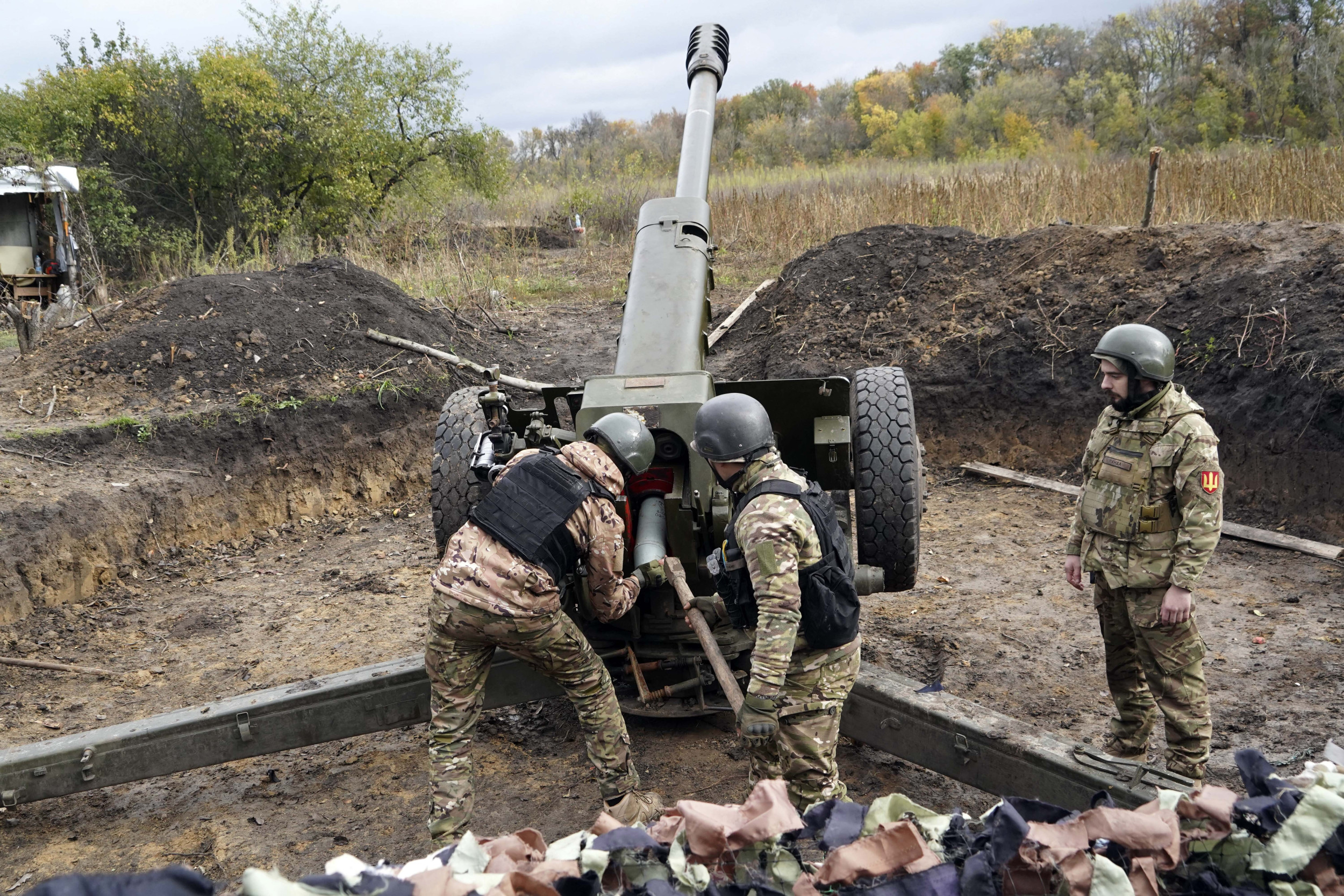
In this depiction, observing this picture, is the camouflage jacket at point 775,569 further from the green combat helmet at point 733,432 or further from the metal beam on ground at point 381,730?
the metal beam on ground at point 381,730

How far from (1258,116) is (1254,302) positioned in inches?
621

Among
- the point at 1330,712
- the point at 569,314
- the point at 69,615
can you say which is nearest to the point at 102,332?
the point at 69,615

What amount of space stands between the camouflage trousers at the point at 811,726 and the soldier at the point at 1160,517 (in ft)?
3.78

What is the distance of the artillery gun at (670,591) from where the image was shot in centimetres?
329

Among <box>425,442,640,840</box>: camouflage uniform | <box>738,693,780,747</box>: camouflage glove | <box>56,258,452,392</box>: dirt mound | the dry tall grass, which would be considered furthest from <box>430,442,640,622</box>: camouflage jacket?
the dry tall grass

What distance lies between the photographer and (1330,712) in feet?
13.5

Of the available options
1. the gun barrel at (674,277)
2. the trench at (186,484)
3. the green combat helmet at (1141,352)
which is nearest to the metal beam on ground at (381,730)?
the green combat helmet at (1141,352)

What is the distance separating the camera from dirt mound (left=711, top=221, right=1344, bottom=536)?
6.46 m

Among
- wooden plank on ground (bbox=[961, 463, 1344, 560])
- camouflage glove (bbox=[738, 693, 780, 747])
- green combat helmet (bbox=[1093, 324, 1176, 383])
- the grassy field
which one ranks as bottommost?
wooden plank on ground (bbox=[961, 463, 1344, 560])

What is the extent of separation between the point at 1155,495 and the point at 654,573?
5.98 ft

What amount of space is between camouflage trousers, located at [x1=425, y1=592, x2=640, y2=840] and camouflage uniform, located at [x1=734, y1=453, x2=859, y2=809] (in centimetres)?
64

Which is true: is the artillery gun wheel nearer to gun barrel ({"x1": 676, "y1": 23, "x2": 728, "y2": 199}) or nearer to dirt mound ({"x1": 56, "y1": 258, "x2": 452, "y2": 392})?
gun barrel ({"x1": 676, "y1": 23, "x2": 728, "y2": 199})

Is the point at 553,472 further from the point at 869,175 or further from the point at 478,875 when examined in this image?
the point at 869,175

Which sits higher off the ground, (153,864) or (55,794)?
(55,794)
